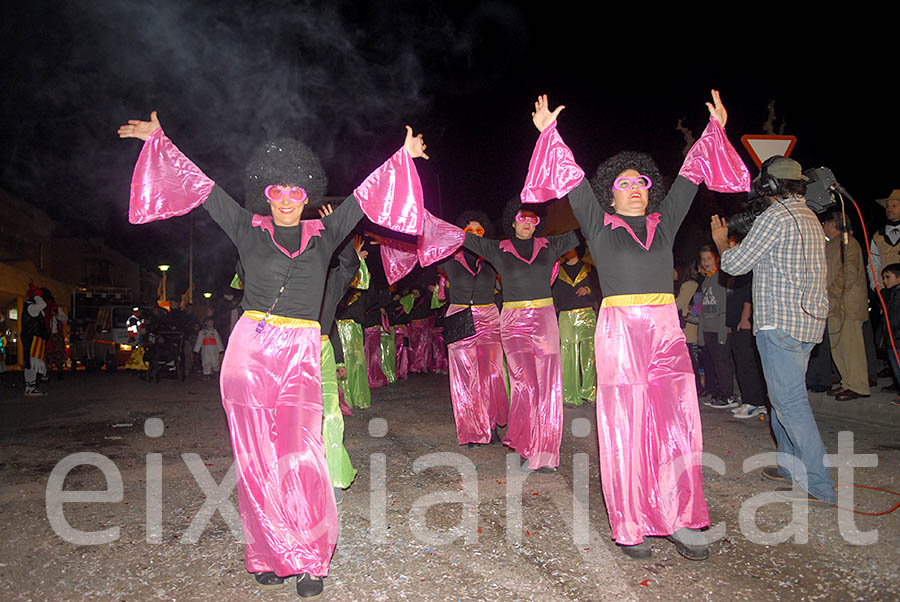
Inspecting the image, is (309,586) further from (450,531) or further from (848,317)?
(848,317)

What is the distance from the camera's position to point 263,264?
2965 millimetres

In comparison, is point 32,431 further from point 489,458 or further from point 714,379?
point 714,379

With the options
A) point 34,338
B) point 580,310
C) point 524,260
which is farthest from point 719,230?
point 34,338

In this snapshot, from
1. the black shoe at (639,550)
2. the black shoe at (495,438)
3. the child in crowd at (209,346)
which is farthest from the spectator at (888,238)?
the child in crowd at (209,346)

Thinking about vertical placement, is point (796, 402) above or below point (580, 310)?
below

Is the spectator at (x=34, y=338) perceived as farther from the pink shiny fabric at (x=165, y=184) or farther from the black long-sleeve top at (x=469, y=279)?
the pink shiny fabric at (x=165, y=184)

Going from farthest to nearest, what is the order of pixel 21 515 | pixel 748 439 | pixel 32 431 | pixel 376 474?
pixel 32 431
pixel 748 439
pixel 376 474
pixel 21 515

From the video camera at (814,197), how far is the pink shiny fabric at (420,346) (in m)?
10.1

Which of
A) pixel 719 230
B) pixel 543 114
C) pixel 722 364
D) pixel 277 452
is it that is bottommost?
pixel 722 364

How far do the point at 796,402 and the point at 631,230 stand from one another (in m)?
1.53

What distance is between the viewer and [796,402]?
12.2ft

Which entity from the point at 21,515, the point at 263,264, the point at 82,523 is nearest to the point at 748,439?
the point at 263,264

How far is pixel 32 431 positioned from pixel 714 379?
310 inches

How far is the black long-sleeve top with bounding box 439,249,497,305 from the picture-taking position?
5836mm
